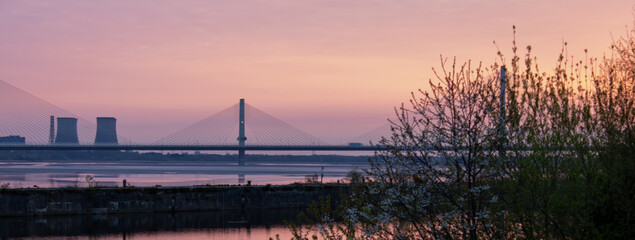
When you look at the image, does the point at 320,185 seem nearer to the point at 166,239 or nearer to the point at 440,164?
the point at 166,239

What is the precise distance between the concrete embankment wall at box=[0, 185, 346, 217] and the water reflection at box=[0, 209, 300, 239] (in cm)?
85

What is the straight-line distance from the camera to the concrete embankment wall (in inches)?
1462

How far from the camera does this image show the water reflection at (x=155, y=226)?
102 feet

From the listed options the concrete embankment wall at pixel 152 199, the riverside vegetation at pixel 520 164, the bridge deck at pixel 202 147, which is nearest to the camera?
the riverside vegetation at pixel 520 164

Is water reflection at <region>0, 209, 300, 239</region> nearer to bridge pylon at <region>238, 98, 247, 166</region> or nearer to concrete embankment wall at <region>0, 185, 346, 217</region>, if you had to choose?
concrete embankment wall at <region>0, 185, 346, 217</region>

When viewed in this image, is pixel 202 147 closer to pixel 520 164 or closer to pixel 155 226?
pixel 155 226

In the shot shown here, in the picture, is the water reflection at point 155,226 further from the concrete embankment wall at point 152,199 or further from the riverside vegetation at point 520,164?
the riverside vegetation at point 520,164

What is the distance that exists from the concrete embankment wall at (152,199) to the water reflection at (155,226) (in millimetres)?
847

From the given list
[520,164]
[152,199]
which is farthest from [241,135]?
[520,164]

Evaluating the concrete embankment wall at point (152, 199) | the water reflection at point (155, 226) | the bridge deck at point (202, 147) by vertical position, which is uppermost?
the bridge deck at point (202, 147)

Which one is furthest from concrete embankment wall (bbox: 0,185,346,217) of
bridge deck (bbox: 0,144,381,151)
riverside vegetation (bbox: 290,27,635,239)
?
bridge deck (bbox: 0,144,381,151)

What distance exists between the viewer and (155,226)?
3447 cm

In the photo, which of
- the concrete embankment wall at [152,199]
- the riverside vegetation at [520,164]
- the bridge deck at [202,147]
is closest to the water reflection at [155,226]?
the concrete embankment wall at [152,199]

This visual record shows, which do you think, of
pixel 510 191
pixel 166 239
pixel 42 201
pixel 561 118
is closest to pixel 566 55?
pixel 561 118
